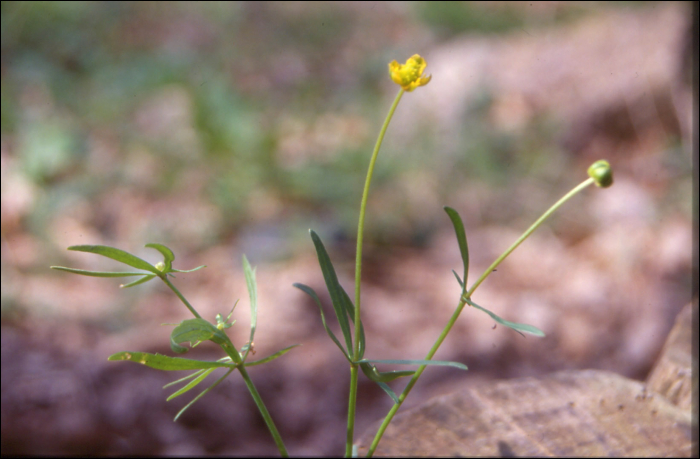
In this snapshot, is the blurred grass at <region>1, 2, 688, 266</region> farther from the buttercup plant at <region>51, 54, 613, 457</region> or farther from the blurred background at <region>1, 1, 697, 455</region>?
the buttercup plant at <region>51, 54, 613, 457</region>

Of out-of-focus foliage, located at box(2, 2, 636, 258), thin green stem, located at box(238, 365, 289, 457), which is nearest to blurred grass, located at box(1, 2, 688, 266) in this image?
out-of-focus foliage, located at box(2, 2, 636, 258)

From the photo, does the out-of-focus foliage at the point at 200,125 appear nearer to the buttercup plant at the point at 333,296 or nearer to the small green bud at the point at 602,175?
the buttercup plant at the point at 333,296

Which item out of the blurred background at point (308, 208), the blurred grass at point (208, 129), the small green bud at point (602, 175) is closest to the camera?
the small green bud at point (602, 175)

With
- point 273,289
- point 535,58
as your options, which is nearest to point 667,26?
Answer: point 535,58

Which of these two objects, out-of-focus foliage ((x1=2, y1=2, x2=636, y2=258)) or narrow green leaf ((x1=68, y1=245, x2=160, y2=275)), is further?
out-of-focus foliage ((x1=2, y1=2, x2=636, y2=258))

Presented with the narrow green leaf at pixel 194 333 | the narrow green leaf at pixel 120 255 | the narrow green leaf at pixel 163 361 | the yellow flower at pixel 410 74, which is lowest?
the narrow green leaf at pixel 163 361

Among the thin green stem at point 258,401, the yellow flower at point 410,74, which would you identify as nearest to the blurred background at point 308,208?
the thin green stem at point 258,401

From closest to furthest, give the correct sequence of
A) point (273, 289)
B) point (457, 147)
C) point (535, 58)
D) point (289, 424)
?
point (289, 424)
point (273, 289)
point (457, 147)
point (535, 58)

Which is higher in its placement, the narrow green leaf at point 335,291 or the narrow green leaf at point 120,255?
the narrow green leaf at point 120,255

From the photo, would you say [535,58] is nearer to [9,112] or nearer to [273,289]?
[273,289]
